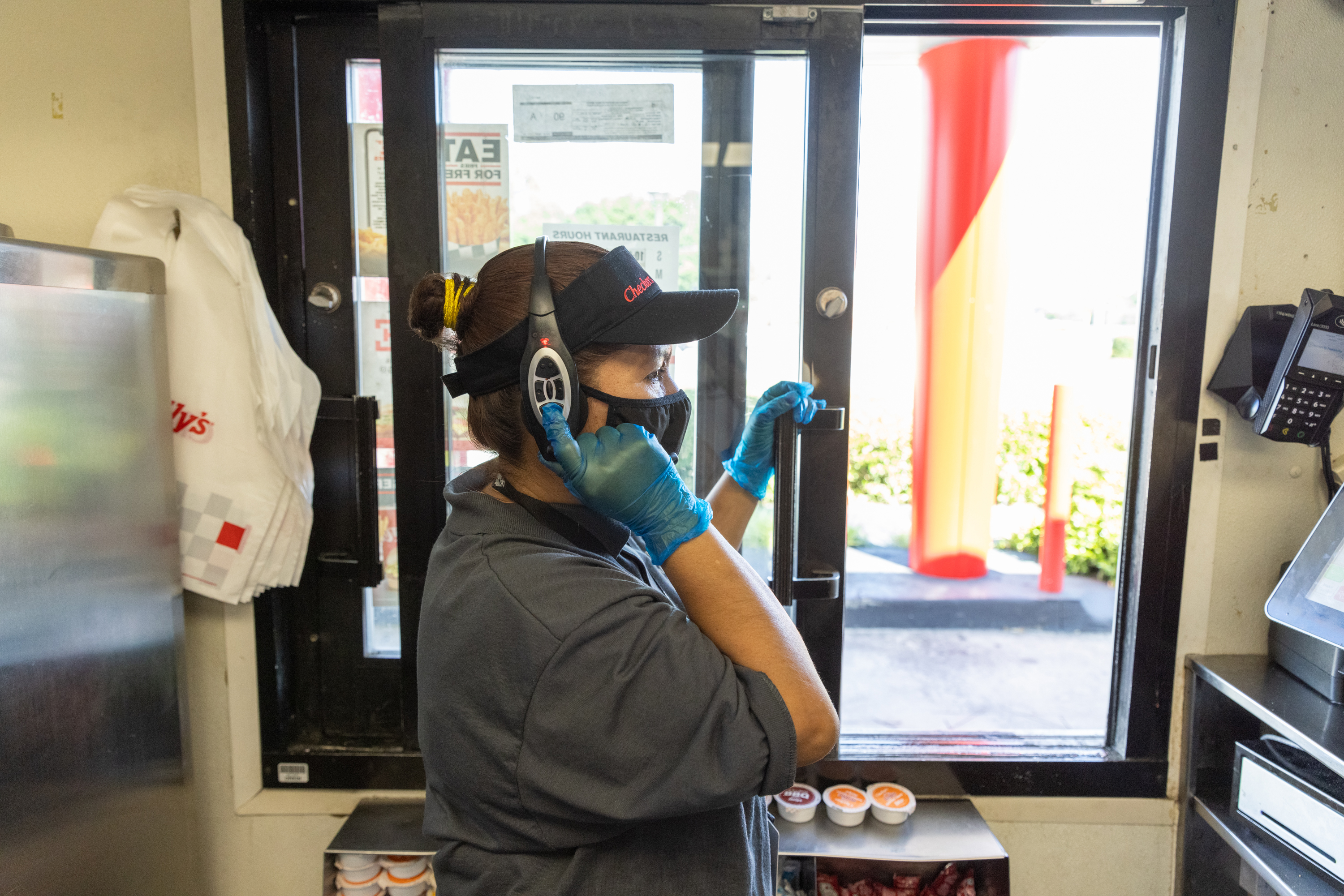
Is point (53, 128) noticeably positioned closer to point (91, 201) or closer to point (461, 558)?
point (91, 201)

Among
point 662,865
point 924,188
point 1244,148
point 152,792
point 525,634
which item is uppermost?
point 924,188

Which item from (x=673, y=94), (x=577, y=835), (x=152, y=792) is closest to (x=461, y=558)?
(x=577, y=835)

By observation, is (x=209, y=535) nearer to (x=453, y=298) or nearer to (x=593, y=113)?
(x=453, y=298)

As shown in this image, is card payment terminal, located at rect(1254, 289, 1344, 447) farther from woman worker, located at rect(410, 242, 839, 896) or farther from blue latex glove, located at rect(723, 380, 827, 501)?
woman worker, located at rect(410, 242, 839, 896)

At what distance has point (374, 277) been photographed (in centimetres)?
169

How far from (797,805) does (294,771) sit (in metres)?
1.09

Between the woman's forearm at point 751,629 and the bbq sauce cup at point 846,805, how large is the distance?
823mm

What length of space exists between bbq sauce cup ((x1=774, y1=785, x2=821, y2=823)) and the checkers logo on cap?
1153 millimetres

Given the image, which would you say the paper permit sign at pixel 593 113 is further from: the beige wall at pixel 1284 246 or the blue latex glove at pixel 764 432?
the beige wall at pixel 1284 246

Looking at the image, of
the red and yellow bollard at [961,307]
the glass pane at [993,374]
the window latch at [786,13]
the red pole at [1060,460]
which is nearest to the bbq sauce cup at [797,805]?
the glass pane at [993,374]

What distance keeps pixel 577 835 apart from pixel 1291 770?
1.31 meters

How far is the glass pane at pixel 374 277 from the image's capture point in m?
1.65

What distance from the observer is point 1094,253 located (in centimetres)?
466

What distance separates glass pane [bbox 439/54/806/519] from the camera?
159cm
